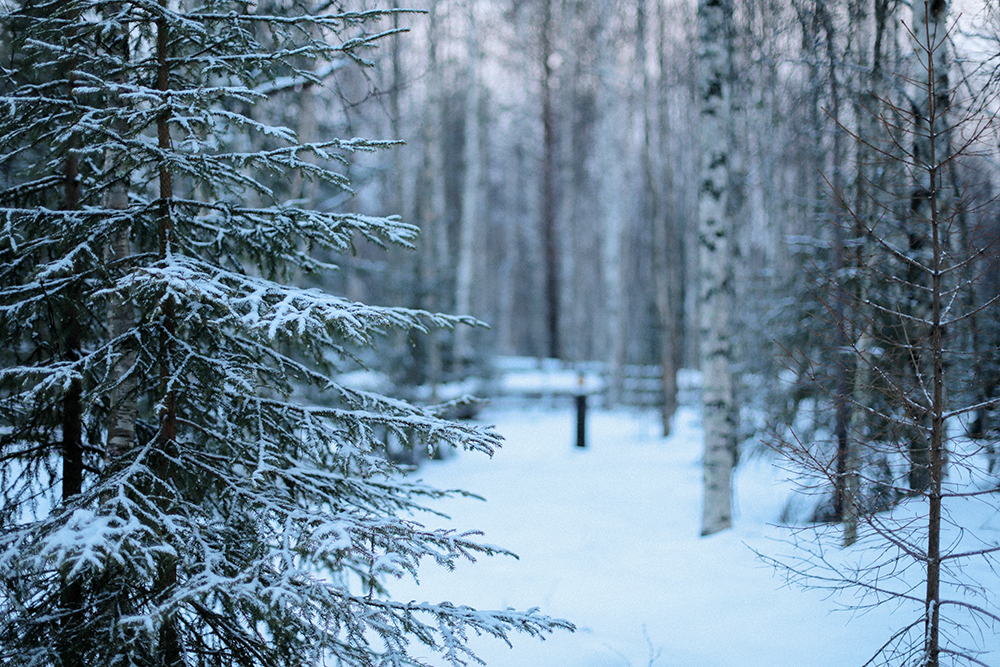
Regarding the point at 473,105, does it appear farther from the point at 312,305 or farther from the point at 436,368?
the point at 312,305

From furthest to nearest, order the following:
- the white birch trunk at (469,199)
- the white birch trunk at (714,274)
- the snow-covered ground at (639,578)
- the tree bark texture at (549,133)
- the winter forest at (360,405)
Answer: the tree bark texture at (549,133), the white birch trunk at (469,199), the white birch trunk at (714,274), the snow-covered ground at (639,578), the winter forest at (360,405)

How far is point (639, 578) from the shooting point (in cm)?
580

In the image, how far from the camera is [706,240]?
6852 mm

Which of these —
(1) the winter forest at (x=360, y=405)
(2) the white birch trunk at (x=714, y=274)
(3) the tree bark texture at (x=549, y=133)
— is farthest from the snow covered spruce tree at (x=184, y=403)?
Answer: (3) the tree bark texture at (x=549, y=133)

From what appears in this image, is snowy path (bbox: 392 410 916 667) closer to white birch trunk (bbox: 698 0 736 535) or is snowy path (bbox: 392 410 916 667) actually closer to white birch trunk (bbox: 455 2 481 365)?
white birch trunk (bbox: 698 0 736 535)

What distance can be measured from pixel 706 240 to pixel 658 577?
3430 millimetres

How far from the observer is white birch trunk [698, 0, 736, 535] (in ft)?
21.7

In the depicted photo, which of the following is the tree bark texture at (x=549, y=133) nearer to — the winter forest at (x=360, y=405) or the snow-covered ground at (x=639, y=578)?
the winter forest at (x=360, y=405)

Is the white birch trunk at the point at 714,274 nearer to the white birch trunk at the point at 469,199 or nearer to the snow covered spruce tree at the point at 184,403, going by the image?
the snow covered spruce tree at the point at 184,403

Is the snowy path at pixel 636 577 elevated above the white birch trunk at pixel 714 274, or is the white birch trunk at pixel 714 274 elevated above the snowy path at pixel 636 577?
the white birch trunk at pixel 714 274

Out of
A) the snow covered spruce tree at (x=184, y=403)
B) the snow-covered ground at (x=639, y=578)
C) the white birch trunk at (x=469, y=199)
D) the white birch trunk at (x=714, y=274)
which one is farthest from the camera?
Answer: the white birch trunk at (x=469, y=199)

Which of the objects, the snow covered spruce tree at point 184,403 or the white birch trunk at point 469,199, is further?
the white birch trunk at point 469,199

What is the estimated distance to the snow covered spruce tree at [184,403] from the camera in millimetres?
2555

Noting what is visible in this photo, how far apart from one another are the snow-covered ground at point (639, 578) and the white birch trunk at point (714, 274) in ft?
2.02
